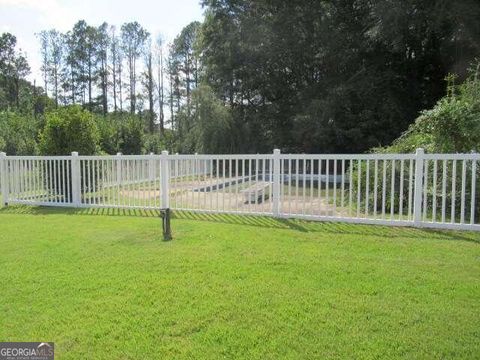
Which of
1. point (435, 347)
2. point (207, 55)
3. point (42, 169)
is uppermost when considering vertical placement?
point (207, 55)

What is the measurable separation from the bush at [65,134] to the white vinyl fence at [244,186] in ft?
4.07

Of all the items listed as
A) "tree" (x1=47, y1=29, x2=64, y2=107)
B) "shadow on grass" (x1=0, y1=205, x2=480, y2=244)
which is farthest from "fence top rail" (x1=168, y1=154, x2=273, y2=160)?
"tree" (x1=47, y1=29, x2=64, y2=107)

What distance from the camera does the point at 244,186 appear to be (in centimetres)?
886

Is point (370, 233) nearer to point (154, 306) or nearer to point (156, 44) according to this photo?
point (154, 306)

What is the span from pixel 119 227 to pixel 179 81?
34.1 meters

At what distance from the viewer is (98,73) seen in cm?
4028

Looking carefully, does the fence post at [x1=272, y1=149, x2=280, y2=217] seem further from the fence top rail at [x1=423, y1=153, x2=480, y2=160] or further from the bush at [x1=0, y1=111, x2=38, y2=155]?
the bush at [x1=0, y1=111, x2=38, y2=155]

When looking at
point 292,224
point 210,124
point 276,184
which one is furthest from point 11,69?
point 292,224

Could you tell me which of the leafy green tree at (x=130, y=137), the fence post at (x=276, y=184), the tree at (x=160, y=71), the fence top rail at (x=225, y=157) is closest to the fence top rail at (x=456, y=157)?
the fence post at (x=276, y=184)

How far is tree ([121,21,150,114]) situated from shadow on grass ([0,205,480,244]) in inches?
1301

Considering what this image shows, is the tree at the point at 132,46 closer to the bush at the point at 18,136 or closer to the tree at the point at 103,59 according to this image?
the tree at the point at 103,59

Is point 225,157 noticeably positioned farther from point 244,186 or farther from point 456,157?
point 456,157

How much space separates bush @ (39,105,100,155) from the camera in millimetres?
10406

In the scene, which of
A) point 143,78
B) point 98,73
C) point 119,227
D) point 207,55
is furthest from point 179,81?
point 119,227
